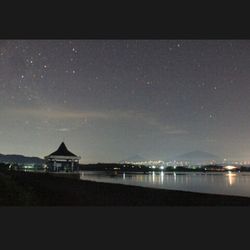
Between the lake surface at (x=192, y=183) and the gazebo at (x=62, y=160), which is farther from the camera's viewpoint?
the gazebo at (x=62, y=160)

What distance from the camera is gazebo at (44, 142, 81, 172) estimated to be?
43.9 meters

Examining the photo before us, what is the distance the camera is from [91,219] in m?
9.49

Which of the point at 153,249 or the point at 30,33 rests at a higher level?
the point at 30,33

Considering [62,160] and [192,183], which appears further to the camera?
[192,183]

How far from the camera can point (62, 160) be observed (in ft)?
147

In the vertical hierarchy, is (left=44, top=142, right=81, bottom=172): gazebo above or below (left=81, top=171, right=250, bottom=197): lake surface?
above

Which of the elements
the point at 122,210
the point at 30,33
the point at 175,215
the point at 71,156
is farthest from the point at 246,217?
the point at 71,156

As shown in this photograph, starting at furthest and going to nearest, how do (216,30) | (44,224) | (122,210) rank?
(122,210) < (216,30) < (44,224)

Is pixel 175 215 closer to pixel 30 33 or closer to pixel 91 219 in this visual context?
pixel 91 219

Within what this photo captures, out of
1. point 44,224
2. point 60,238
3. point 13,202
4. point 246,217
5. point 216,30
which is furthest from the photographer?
point 13,202

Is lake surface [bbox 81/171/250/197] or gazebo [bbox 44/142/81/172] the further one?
gazebo [bbox 44/142/81/172]

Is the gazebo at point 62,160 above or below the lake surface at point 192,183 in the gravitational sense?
above

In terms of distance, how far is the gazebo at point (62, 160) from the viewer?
144 ft

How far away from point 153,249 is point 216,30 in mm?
6154
